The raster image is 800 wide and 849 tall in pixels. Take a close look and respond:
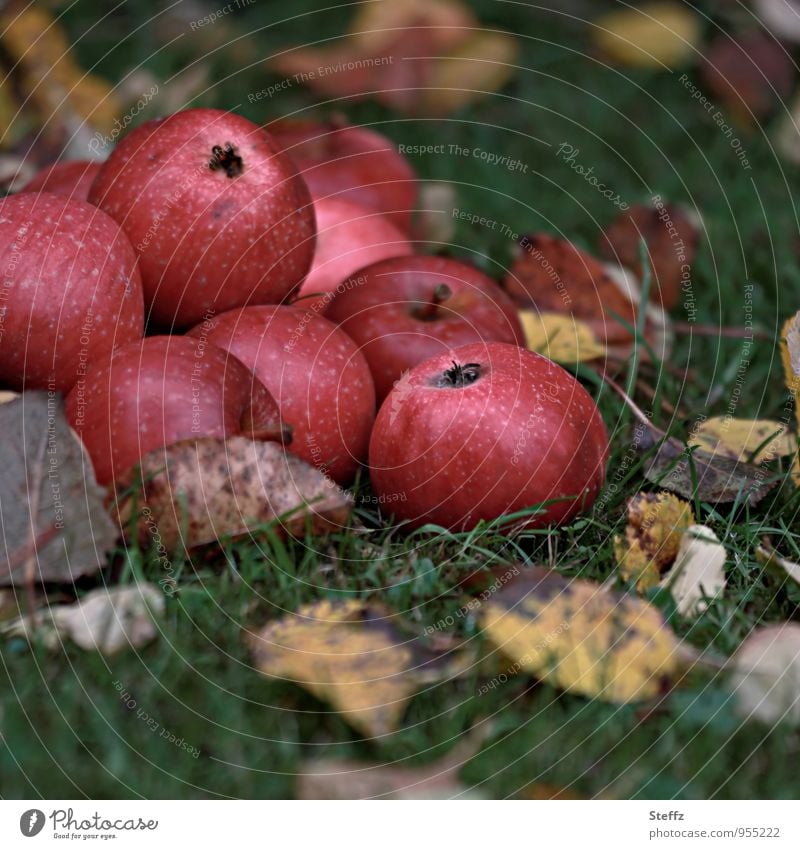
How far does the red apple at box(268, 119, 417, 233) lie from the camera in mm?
2408

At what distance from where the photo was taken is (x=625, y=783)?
1.27 m

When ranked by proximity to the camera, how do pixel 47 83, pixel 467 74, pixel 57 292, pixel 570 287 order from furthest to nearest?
pixel 467 74, pixel 47 83, pixel 570 287, pixel 57 292

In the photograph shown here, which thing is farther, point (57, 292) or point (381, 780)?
point (57, 292)

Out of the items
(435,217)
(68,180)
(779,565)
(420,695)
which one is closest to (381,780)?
(420,695)

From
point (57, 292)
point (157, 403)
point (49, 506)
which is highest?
point (57, 292)

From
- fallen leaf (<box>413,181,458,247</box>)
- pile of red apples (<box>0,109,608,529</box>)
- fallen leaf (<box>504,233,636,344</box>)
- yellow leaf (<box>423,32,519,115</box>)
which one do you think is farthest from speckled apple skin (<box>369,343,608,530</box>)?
yellow leaf (<box>423,32,519,115</box>)

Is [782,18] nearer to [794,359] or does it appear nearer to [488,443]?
[794,359]

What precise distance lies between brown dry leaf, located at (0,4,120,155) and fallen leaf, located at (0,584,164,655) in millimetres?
1552

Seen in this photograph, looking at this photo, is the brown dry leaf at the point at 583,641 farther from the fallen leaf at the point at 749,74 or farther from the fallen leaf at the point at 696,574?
the fallen leaf at the point at 749,74

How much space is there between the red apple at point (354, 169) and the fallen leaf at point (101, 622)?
3.78ft

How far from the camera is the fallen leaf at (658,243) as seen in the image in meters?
2.50

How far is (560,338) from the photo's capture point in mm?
2176

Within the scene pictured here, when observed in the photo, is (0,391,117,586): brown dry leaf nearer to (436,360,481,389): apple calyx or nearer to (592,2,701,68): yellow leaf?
(436,360,481,389): apple calyx

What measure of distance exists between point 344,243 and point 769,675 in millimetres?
1168
